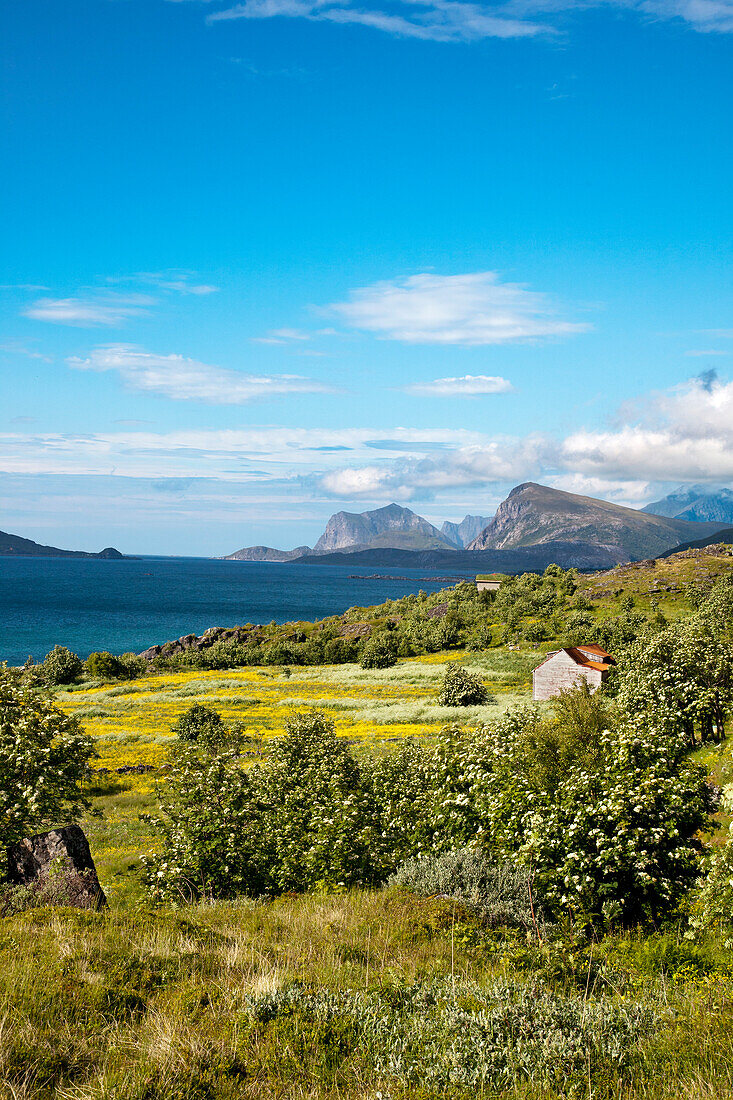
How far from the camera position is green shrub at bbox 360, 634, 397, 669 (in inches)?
3346

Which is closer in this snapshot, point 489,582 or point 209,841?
point 209,841

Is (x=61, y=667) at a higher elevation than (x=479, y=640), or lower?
lower

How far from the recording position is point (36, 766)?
1413 centimetres

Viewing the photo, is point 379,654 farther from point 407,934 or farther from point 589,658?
point 407,934

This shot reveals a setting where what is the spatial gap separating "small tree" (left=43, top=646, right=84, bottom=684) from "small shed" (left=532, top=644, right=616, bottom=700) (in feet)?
180

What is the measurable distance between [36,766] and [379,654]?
73430 mm

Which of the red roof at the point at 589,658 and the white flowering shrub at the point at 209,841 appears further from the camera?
the red roof at the point at 589,658

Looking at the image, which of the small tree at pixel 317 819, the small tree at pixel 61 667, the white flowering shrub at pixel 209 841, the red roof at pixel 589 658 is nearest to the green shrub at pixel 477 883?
the small tree at pixel 317 819

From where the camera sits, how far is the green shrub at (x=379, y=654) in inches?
3346

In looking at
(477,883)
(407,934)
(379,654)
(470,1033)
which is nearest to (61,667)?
(379,654)

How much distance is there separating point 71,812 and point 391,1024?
11928mm

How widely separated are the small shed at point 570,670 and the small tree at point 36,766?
44.7 m

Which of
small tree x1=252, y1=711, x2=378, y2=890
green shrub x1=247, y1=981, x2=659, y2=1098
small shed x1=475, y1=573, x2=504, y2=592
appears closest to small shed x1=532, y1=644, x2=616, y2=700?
small tree x1=252, y1=711, x2=378, y2=890

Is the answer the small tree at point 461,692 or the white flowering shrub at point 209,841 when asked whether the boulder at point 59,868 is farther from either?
the small tree at point 461,692
